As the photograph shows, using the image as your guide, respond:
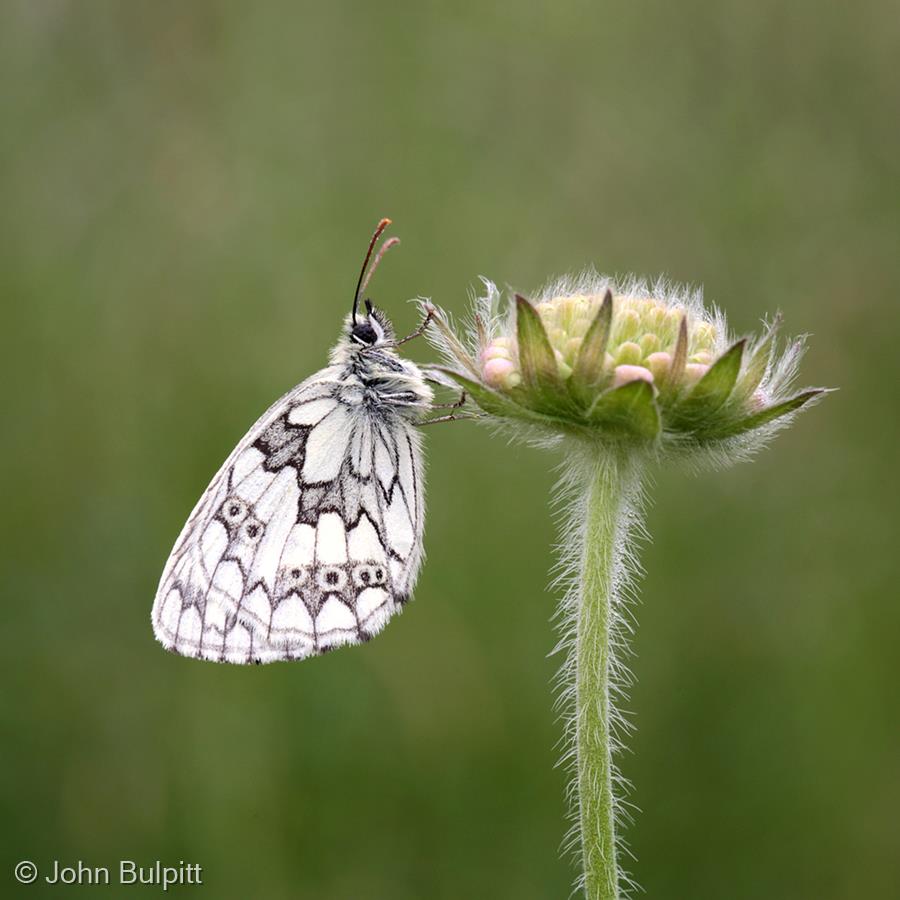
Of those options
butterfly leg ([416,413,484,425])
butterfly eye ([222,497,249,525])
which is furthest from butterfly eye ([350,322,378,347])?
butterfly eye ([222,497,249,525])

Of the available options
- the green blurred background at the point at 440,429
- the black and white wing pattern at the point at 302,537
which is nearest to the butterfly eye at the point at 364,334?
the black and white wing pattern at the point at 302,537

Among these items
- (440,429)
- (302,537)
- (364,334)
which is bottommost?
(302,537)

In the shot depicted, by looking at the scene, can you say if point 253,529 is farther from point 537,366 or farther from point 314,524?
point 537,366

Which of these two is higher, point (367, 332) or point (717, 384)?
point (367, 332)

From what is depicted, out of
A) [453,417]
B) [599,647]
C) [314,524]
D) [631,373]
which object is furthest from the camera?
[314,524]

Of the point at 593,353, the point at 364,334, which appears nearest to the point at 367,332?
the point at 364,334

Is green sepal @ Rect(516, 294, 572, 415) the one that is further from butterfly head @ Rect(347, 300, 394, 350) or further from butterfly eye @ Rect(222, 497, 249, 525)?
butterfly eye @ Rect(222, 497, 249, 525)

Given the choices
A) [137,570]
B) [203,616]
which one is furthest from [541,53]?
[203,616]
